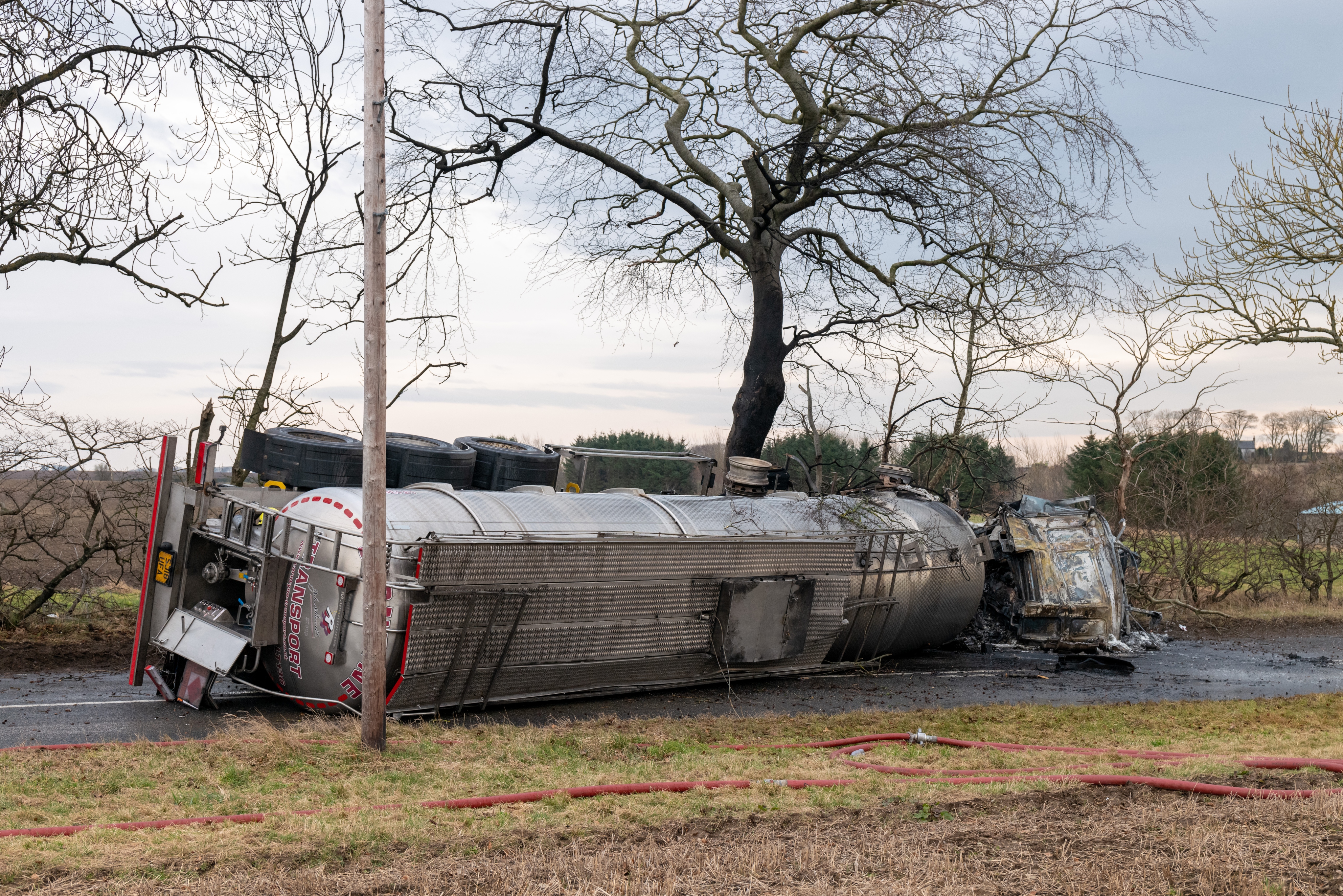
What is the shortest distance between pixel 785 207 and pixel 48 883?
16843 mm

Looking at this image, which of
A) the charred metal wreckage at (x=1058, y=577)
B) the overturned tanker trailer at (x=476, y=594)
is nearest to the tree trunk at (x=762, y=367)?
the charred metal wreckage at (x=1058, y=577)

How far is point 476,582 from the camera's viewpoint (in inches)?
388

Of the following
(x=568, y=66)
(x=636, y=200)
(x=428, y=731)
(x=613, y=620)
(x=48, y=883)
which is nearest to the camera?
(x=48, y=883)

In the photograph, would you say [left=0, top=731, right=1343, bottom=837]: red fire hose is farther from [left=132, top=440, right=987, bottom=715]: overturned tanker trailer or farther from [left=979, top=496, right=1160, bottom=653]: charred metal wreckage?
[left=979, top=496, right=1160, bottom=653]: charred metal wreckage

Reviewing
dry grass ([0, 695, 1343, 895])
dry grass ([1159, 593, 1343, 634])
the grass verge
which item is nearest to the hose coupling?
dry grass ([0, 695, 1343, 895])

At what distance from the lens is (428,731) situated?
9305 mm

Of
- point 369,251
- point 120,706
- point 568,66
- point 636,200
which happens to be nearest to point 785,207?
point 636,200

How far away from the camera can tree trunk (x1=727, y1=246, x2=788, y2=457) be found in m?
19.1

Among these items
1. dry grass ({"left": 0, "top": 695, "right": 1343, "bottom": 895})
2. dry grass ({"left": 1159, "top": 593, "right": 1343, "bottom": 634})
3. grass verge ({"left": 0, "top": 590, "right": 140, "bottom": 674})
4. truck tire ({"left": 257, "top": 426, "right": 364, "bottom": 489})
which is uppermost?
truck tire ({"left": 257, "top": 426, "right": 364, "bottom": 489})

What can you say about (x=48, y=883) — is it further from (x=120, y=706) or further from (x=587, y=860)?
(x=120, y=706)

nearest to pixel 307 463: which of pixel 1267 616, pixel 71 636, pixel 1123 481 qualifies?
pixel 71 636

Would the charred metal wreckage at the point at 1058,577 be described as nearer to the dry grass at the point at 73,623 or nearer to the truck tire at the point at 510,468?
the truck tire at the point at 510,468

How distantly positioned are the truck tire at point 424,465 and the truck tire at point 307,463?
0.50 m

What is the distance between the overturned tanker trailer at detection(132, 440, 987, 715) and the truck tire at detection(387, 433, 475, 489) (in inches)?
29.0
